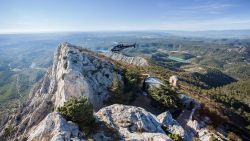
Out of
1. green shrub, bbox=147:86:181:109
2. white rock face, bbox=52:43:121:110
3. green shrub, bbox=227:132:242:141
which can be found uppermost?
white rock face, bbox=52:43:121:110

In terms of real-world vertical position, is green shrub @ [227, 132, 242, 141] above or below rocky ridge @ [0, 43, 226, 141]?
below

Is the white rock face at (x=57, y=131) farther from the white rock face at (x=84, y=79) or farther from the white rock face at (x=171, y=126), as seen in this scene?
the white rock face at (x=84, y=79)

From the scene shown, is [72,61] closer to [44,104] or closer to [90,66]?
[90,66]

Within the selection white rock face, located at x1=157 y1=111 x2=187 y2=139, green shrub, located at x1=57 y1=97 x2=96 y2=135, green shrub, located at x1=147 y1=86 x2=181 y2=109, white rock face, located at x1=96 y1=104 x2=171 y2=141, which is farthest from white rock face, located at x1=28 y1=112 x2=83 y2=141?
green shrub, located at x1=147 y1=86 x2=181 y2=109

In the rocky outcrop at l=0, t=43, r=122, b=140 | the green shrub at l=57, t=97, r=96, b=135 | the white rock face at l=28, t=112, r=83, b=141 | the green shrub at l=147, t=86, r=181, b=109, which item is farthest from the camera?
the rocky outcrop at l=0, t=43, r=122, b=140

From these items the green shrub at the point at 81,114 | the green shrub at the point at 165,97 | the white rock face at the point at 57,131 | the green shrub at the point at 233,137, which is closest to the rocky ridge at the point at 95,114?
the white rock face at the point at 57,131

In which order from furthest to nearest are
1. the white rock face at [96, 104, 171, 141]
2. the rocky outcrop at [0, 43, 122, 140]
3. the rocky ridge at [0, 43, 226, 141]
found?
the rocky outcrop at [0, 43, 122, 140], the white rock face at [96, 104, 171, 141], the rocky ridge at [0, 43, 226, 141]

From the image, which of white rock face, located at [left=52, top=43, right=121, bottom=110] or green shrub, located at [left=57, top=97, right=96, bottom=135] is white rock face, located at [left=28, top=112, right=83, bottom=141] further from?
white rock face, located at [left=52, top=43, right=121, bottom=110]
